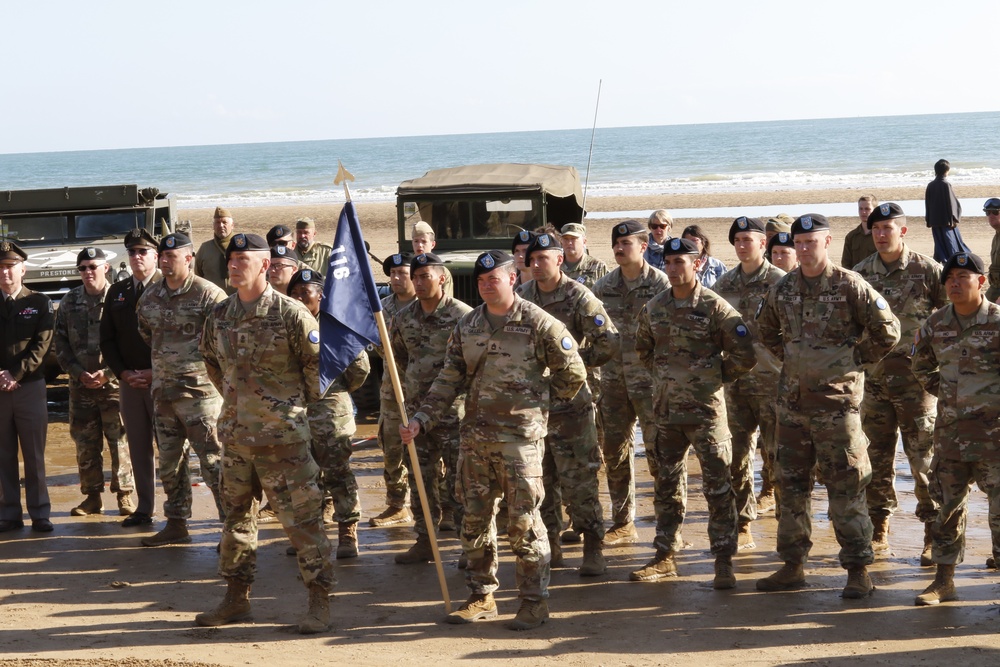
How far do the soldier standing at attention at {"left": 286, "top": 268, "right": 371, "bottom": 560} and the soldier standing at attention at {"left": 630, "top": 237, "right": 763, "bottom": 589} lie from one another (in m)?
1.98

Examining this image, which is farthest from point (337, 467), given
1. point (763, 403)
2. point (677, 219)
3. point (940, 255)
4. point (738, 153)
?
point (738, 153)

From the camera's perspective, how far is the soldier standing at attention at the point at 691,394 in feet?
23.1

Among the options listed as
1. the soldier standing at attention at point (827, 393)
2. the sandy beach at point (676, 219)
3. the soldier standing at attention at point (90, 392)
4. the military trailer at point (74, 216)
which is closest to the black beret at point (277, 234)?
the soldier standing at attention at point (90, 392)

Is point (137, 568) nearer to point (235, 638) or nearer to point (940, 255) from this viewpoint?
point (235, 638)

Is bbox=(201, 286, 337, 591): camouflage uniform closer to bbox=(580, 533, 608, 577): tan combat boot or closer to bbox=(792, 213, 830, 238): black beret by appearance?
bbox=(580, 533, 608, 577): tan combat boot

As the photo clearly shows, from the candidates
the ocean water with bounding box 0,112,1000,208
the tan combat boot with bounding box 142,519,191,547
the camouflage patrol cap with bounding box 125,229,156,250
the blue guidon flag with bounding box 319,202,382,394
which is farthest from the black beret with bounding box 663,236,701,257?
the ocean water with bounding box 0,112,1000,208

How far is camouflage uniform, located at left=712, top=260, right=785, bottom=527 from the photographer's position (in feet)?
26.3

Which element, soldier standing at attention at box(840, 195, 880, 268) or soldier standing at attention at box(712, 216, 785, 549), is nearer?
soldier standing at attention at box(712, 216, 785, 549)

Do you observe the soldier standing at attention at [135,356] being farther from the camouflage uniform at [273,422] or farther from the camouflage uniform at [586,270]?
the camouflage uniform at [586,270]

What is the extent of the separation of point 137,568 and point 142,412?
1.34 m

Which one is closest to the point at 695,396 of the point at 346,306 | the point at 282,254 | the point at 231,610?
the point at 346,306

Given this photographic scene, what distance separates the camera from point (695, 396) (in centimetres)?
707

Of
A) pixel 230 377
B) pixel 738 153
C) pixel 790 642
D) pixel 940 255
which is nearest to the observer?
pixel 790 642

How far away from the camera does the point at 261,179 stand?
6888 centimetres
